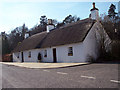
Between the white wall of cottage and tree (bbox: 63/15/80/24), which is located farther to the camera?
tree (bbox: 63/15/80/24)

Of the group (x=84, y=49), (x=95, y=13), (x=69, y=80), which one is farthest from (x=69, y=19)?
(x=69, y=80)

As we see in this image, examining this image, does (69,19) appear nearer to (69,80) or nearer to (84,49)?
(84,49)

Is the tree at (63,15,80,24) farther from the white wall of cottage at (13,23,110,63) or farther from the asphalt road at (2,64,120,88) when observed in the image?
the asphalt road at (2,64,120,88)

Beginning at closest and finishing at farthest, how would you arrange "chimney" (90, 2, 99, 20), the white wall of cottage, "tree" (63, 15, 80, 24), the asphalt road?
the asphalt road, the white wall of cottage, "chimney" (90, 2, 99, 20), "tree" (63, 15, 80, 24)

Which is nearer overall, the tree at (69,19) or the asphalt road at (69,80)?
the asphalt road at (69,80)

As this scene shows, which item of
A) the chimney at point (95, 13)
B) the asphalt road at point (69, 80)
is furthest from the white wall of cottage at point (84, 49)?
the asphalt road at point (69, 80)

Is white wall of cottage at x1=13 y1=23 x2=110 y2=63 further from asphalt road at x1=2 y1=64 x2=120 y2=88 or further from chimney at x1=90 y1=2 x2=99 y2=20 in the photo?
asphalt road at x1=2 y1=64 x2=120 y2=88

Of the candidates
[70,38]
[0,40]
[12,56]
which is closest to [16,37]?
[0,40]

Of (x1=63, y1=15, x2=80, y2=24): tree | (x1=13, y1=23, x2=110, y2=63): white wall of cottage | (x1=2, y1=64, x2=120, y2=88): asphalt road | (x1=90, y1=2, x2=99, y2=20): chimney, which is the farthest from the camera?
(x1=63, y1=15, x2=80, y2=24): tree

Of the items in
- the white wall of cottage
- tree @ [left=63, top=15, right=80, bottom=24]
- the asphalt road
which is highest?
tree @ [left=63, top=15, right=80, bottom=24]

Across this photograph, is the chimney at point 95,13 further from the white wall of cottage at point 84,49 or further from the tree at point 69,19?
the tree at point 69,19

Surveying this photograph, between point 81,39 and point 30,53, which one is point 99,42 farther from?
point 30,53

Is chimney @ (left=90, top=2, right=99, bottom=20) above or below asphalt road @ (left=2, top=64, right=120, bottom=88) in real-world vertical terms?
above

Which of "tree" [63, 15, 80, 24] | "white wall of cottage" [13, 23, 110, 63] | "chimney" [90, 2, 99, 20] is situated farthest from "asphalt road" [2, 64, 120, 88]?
"tree" [63, 15, 80, 24]
